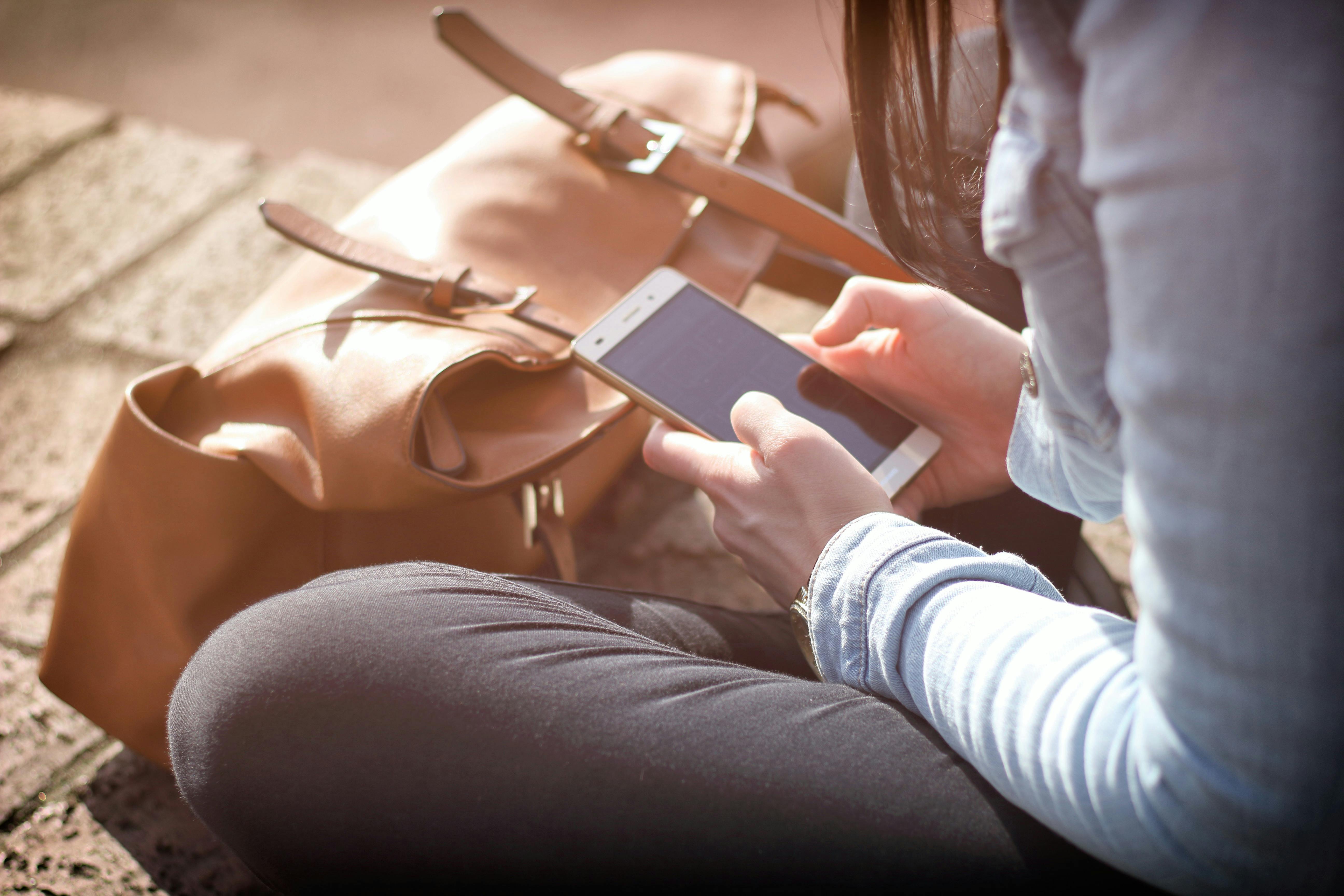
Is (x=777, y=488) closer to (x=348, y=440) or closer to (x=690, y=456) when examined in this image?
(x=690, y=456)

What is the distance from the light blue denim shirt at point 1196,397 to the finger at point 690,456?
0.34m

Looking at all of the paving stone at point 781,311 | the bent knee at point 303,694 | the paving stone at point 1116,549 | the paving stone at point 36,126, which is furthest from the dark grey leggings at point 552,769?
the paving stone at point 36,126

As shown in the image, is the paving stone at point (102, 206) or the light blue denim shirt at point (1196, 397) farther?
the paving stone at point (102, 206)

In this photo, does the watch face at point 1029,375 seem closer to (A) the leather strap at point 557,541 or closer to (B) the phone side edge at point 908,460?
(B) the phone side edge at point 908,460

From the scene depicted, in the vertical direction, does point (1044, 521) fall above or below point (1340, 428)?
below

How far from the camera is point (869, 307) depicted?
2.84 feet

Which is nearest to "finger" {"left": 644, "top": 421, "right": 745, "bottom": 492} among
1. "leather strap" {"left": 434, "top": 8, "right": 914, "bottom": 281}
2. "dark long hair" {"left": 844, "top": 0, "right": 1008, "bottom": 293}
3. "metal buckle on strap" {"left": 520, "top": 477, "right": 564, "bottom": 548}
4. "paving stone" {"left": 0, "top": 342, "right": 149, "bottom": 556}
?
"metal buckle on strap" {"left": 520, "top": 477, "right": 564, "bottom": 548}

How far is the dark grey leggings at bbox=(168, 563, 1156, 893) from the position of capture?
51cm

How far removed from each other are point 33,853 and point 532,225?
807 mm

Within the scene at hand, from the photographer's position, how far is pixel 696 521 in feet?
3.96

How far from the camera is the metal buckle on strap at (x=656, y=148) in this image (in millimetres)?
1018

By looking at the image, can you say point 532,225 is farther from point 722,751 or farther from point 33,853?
point 33,853

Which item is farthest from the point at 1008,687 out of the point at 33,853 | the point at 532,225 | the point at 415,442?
the point at 33,853

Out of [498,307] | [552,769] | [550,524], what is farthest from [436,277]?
[552,769]
